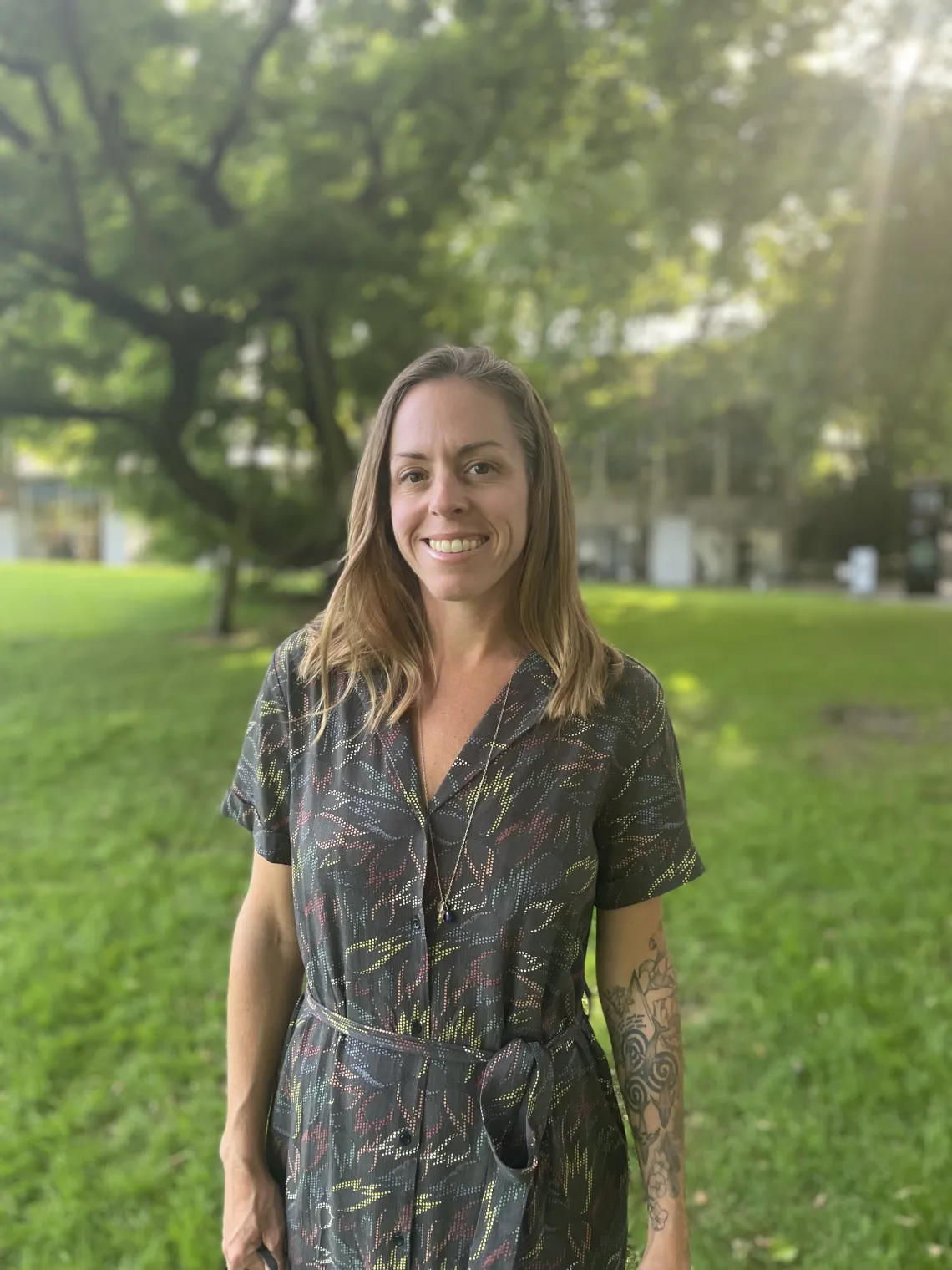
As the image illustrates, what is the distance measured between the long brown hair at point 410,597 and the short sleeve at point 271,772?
74mm

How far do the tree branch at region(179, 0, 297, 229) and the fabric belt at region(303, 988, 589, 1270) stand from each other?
11876 mm

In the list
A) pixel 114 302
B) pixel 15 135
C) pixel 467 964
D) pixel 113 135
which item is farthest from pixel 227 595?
pixel 467 964

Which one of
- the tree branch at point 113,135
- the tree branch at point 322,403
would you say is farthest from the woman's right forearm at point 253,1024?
the tree branch at point 322,403

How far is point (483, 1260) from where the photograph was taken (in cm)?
146

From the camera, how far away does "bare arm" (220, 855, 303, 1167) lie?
5.57 ft

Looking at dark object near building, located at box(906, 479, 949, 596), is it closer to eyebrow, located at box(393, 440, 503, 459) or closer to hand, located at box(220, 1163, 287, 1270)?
eyebrow, located at box(393, 440, 503, 459)

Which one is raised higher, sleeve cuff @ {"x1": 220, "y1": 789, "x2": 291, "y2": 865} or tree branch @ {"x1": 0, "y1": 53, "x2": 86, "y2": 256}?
tree branch @ {"x1": 0, "y1": 53, "x2": 86, "y2": 256}

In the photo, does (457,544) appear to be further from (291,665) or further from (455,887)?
(455,887)

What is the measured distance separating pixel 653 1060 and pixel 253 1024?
0.68 m

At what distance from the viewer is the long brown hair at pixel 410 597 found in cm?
157

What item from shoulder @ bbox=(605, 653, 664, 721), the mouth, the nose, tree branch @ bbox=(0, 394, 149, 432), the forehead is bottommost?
shoulder @ bbox=(605, 653, 664, 721)

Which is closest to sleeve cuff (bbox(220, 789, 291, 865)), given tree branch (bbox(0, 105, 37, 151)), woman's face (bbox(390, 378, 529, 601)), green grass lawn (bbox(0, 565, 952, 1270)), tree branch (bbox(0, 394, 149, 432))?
woman's face (bbox(390, 378, 529, 601))

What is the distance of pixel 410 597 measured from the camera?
1.73m

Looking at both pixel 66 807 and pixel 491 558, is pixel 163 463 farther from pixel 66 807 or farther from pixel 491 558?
pixel 491 558
